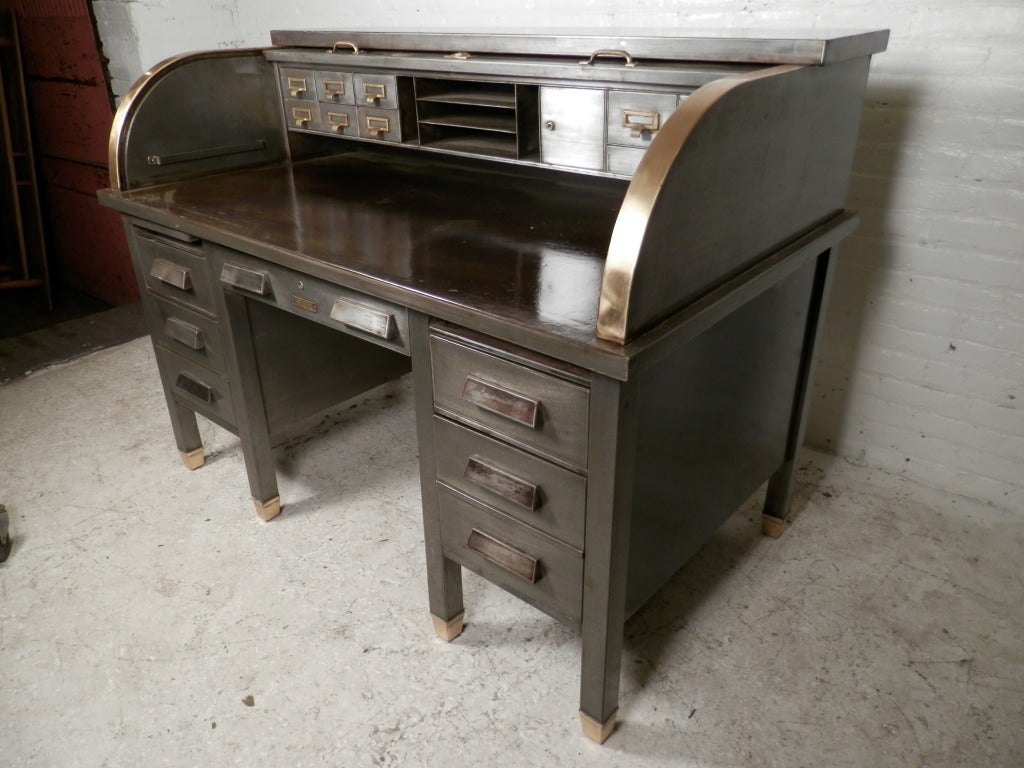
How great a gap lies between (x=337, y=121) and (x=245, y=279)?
1.90 feet

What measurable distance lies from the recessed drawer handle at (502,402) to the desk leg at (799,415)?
871 mm

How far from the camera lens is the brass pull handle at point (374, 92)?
76.8 inches

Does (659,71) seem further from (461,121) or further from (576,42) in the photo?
(461,121)

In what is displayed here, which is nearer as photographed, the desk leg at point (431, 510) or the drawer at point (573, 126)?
the desk leg at point (431, 510)

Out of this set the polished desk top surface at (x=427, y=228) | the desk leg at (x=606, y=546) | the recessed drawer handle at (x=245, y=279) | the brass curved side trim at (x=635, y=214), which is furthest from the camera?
the recessed drawer handle at (x=245, y=279)

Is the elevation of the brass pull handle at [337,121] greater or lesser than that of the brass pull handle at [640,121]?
lesser

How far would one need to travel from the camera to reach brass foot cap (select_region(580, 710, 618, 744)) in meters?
1.55

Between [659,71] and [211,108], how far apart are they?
135 centimetres

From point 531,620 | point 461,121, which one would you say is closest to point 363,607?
point 531,620

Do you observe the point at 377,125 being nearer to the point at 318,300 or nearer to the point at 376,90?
the point at 376,90

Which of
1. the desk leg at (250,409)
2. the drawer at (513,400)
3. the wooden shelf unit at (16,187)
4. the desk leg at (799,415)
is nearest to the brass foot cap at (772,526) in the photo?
the desk leg at (799,415)

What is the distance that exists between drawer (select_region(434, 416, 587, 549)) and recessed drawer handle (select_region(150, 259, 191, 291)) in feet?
3.00

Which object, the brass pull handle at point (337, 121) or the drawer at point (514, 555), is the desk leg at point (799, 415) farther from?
the brass pull handle at point (337, 121)

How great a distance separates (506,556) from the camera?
1538 millimetres
